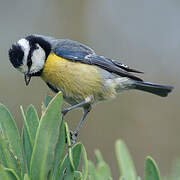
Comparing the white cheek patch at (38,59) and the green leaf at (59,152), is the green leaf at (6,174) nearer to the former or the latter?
the green leaf at (59,152)

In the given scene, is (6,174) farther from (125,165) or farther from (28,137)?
(125,165)

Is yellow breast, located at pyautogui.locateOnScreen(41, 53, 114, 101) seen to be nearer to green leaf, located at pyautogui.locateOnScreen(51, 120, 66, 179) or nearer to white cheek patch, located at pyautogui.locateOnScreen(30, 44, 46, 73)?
white cheek patch, located at pyautogui.locateOnScreen(30, 44, 46, 73)

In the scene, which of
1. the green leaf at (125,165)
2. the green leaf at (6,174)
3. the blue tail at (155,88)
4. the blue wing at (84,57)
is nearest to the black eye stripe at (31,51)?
the blue wing at (84,57)

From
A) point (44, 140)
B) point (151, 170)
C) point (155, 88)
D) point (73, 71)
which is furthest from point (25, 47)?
point (151, 170)

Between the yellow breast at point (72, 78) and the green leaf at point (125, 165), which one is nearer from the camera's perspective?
the green leaf at point (125, 165)

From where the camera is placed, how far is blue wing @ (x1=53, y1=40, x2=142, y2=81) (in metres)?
2.22

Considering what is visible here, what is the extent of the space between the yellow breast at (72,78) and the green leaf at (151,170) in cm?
129

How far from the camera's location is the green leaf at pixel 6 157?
0.85 metres

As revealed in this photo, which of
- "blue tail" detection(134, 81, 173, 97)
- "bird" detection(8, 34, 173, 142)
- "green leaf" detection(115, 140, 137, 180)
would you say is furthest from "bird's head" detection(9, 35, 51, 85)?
"green leaf" detection(115, 140, 137, 180)

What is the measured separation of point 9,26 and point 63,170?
14.5ft

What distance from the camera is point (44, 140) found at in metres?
0.83

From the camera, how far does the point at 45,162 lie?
33.0 inches

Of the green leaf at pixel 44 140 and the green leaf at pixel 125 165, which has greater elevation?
the green leaf at pixel 44 140

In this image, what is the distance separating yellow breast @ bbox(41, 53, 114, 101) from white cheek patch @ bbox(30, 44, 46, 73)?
0.03 meters
